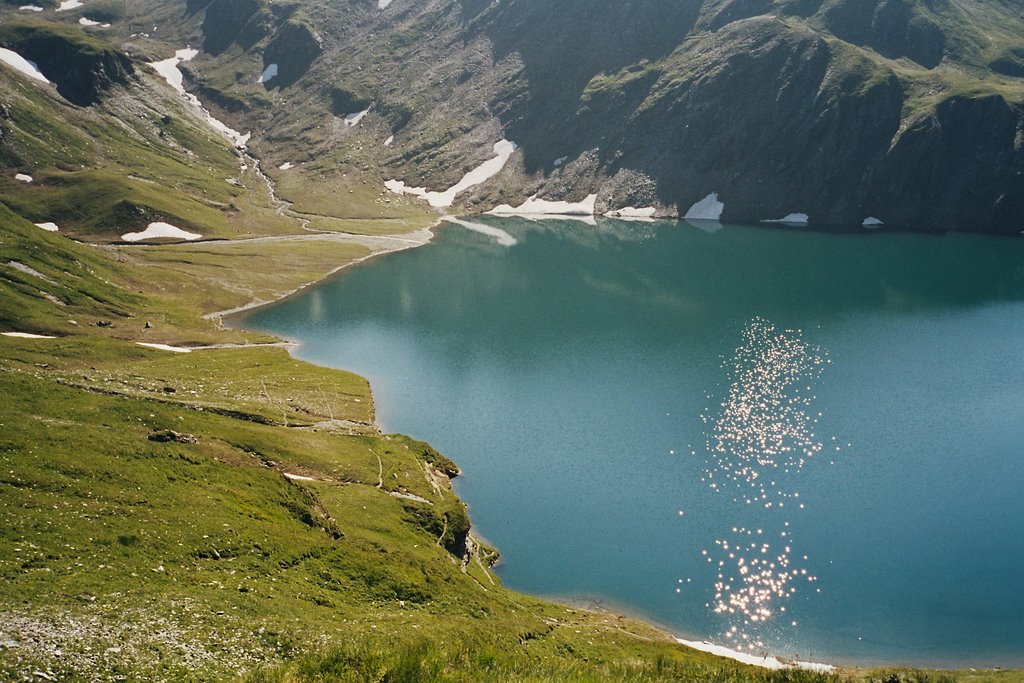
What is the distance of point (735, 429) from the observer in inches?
3095

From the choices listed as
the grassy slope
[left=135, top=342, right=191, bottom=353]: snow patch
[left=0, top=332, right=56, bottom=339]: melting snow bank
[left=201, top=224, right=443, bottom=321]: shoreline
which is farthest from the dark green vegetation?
[left=201, top=224, right=443, bottom=321]: shoreline

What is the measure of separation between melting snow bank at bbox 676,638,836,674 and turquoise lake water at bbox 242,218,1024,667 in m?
1.28

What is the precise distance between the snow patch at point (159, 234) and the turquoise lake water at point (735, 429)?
43.3m

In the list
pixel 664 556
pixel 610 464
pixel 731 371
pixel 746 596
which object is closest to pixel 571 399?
pixel 610 464

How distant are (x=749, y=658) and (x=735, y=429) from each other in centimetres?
3555

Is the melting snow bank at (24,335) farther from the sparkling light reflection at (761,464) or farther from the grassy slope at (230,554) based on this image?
the sparkling light reflection at (761,464)

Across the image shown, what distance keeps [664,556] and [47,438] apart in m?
44.6

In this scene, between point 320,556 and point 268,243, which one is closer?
point 320,556

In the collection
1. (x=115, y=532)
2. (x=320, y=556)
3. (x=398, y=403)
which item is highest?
(x=115, y=532)

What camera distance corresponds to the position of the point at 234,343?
101375mm

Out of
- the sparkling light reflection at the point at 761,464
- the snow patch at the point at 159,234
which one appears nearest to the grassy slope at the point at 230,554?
the sparkling light reflection at the point at 761,464

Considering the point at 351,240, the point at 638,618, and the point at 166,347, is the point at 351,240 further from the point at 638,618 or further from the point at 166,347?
the point at 638,618

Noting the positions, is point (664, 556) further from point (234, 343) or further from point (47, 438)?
point (234, 343)

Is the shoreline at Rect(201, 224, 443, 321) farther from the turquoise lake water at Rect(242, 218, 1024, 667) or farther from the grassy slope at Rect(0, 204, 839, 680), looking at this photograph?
the grassy slope at Rect(0, 204, 839, 680)
